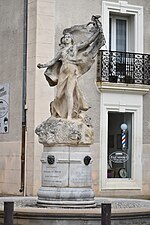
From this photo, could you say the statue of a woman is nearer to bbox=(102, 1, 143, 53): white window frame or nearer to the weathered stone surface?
the weathered stone surface

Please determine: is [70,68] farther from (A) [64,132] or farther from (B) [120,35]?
(B) [120,35]

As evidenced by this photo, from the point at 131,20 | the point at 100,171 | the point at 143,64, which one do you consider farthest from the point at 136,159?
the point at 131,20

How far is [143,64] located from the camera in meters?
23.3

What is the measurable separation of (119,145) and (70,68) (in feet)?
30.0

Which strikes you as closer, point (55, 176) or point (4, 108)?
point (55, 176)

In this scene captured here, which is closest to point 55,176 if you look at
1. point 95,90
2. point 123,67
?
point 95,90

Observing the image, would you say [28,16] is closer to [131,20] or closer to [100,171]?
[131,20]

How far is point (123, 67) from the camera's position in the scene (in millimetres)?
23156

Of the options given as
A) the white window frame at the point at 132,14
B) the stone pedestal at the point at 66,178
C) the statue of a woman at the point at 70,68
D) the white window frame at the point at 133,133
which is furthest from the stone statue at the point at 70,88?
the white window frame at the point at 132,14

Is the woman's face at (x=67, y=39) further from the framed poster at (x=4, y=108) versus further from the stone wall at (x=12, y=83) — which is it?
the framed poster at (x=4, y=108)

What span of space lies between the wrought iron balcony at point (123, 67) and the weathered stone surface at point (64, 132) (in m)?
8.37

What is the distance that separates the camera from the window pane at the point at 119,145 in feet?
75.3

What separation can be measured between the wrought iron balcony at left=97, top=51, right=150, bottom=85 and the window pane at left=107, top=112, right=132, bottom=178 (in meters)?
1.39

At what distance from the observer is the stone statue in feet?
46.1
